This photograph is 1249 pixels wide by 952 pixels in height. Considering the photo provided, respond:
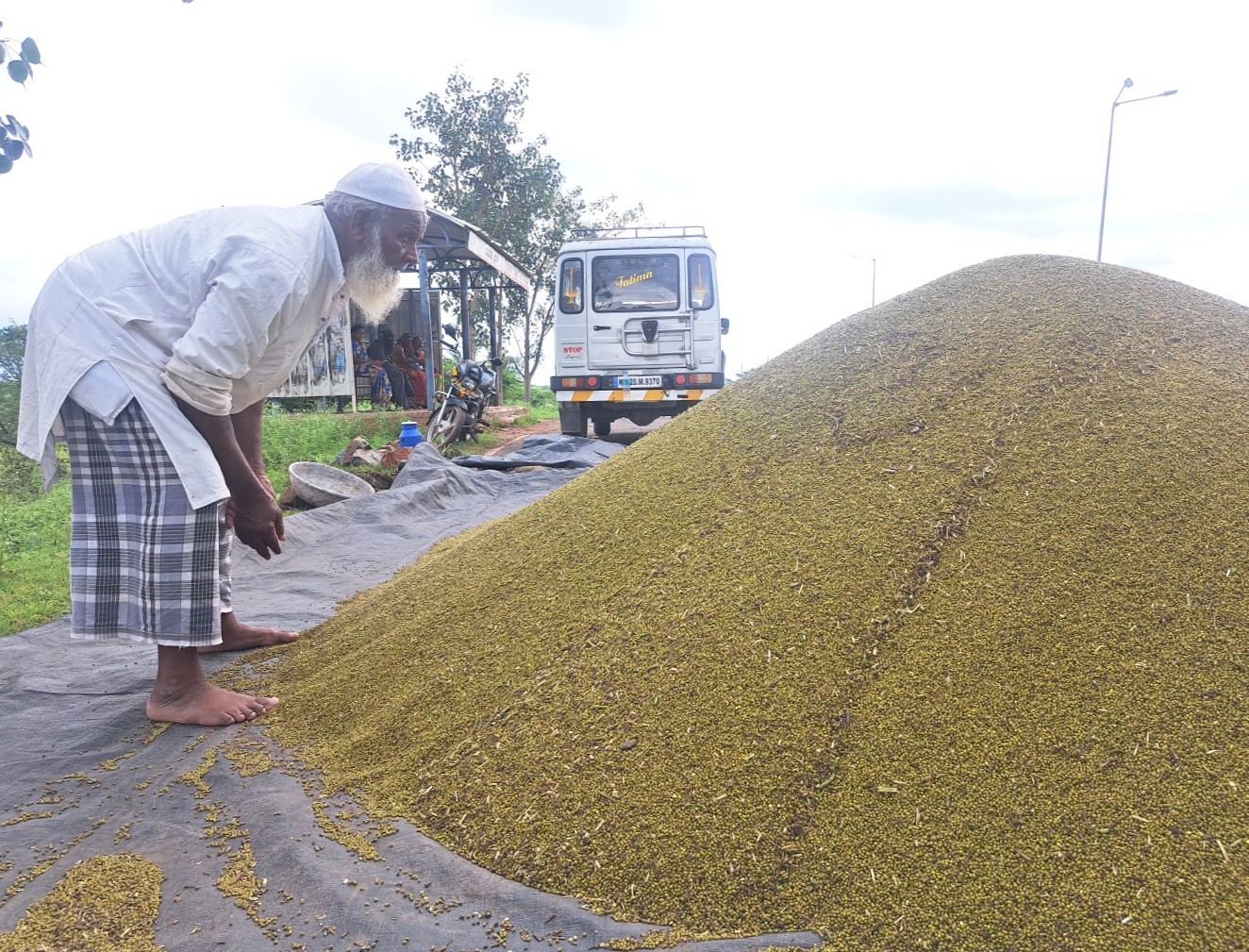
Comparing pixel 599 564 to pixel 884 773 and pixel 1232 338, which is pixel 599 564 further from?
pixel 1232 338

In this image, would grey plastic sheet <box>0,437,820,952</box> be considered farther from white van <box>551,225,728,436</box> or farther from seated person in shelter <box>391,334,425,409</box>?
seated person in shelter <box>391,334,425,409</box>

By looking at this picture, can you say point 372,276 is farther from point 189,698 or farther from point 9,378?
point 9,378

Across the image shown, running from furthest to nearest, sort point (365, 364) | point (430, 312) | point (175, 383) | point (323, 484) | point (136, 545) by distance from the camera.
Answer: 1. point (365, 364)
2. point (430, 312)
3. point (323, 484)
4. point (136, 545)
5. point (175, 383)

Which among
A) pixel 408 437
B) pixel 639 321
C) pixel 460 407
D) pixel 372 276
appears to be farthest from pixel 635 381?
pixel 372 276

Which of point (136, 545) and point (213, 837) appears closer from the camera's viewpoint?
point (213, 837)

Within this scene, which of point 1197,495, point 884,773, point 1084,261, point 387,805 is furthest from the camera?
point 1084,261

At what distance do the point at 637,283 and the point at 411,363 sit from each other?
4373 mm

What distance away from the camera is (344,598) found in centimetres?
315

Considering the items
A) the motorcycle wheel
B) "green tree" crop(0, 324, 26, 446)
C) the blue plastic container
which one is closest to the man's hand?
the blue plastic container

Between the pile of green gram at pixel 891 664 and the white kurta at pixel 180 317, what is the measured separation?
0.75m

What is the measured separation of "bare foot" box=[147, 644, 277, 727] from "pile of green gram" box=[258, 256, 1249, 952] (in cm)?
10

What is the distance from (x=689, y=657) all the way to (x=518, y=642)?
45cm

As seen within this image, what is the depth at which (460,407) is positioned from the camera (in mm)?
8320

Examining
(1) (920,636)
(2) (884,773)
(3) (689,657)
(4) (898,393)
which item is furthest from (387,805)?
(4) (898,393)
